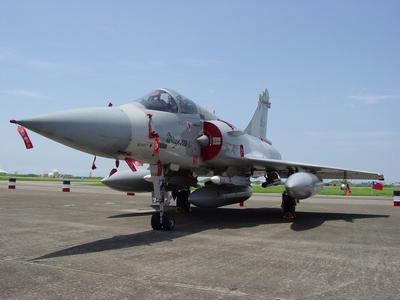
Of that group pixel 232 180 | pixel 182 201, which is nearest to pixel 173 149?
pixel 232 180

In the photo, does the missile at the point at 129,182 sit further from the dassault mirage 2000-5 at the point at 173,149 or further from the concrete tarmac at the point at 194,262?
the concrete tarmac at the point at 194,262

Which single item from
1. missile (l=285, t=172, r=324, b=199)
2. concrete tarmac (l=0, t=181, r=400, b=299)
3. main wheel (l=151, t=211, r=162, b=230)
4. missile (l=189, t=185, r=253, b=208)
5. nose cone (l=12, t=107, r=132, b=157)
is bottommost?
concrete tarmac (l=0, t=181, r=400, b=299)

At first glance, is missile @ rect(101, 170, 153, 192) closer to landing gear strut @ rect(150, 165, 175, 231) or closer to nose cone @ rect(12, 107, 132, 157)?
landing gear strut @ rect(150, 165, 175, 231)

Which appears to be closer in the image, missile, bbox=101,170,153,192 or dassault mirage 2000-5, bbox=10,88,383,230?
dassault mirage 2000-5, bbox=10,88,383,230

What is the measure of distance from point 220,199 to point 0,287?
7.76 metres

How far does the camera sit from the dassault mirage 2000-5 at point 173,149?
661cm

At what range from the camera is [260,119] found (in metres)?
17.3

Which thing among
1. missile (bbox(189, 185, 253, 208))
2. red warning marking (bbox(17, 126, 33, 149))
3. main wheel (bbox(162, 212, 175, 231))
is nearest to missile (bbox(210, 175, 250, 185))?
missile (bbox(189, 185, 253, 208))

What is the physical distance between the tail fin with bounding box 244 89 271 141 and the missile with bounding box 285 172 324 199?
18.3ft

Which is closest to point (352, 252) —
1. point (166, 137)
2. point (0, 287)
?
point (166, 137)

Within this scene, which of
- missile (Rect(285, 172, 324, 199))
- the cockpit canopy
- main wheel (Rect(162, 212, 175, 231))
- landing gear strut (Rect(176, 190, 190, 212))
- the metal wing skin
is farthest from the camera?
landing gear strut (Rect(176, 190, 190, 212))

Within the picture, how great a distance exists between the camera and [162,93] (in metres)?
9.05

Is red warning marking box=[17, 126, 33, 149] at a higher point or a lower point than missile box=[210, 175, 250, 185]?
Result: higher

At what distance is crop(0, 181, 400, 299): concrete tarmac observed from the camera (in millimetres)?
3846
